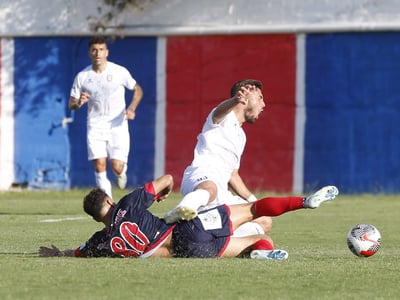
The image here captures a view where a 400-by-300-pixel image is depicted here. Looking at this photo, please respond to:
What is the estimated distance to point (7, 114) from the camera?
24.3m

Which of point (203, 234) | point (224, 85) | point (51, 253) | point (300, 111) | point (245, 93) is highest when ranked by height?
point (245, 93)

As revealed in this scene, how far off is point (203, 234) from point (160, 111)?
1395 centimetres

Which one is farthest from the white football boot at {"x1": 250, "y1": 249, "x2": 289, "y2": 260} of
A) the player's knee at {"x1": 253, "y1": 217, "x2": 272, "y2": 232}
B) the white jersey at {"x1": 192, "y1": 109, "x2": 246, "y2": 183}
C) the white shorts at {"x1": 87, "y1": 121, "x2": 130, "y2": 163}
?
the white shorts at {"x1": 87, "y1": 121, "x2": 130, "y2": 163}

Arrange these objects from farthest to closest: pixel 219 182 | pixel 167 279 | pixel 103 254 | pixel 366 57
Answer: pixel 366 57
pixel 219 182
pixel 103 254
pixel 167 279

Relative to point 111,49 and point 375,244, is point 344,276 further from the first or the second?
point 111,49

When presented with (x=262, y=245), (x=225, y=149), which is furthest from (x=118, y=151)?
(x=262, y=245)

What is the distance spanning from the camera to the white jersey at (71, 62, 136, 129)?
17594 millimetres

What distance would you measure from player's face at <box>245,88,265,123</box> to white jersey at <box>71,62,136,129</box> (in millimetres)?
6099

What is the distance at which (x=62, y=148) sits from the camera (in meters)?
24.2

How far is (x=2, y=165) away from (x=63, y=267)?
50.0ft

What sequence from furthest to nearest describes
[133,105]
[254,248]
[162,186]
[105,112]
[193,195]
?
[105,112] < [133,105] < [162,186] < [254,248] < [193,195]

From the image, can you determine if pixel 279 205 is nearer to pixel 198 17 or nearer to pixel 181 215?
pixel 181 215

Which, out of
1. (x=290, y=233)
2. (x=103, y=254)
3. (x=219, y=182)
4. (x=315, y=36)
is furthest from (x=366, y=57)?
(x=103, y=254)

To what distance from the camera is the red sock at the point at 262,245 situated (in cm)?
1053
